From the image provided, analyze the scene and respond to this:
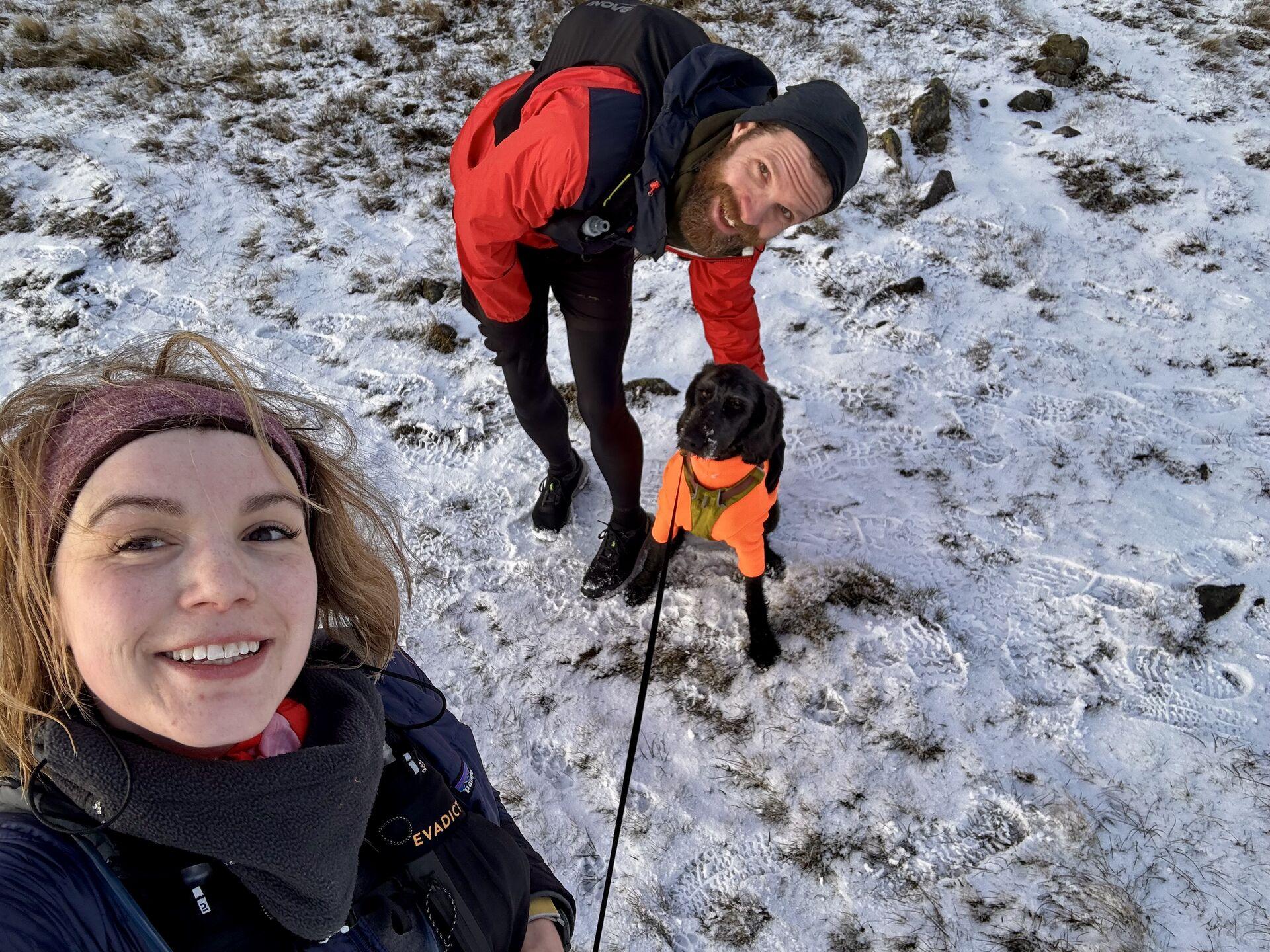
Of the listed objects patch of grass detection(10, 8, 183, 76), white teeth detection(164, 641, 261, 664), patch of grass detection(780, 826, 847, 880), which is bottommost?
patch of grass detection(780, 826, 847, 880)

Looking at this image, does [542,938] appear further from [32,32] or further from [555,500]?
[32,32]

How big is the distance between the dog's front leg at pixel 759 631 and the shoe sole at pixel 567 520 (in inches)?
44.1

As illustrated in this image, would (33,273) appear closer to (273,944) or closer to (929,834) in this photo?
(273,944)

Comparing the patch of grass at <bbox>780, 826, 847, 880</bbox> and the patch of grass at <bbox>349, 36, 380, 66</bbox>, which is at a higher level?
the patch of grass at <bbox>349, 36, 380, 66</bbox>

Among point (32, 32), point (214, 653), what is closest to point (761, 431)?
point (214, 653)

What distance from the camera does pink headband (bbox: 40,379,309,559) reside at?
1114 mm

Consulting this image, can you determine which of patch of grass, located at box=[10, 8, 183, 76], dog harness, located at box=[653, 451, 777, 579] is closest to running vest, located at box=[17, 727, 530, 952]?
dog harness, located at box=[653, 451, 777, 579]

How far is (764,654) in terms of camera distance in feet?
10.6

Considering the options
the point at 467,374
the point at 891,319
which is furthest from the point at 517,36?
the point at 891,319

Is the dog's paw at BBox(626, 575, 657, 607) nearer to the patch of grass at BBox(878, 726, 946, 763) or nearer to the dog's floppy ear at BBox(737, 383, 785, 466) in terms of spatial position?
the dog's floppy ear at BBox(737, 383, 785, 466)

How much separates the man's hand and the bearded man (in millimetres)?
1930

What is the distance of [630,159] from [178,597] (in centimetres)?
178

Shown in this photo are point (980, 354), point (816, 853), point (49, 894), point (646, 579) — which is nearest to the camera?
point (49, 894)

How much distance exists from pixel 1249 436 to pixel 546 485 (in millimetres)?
3857
